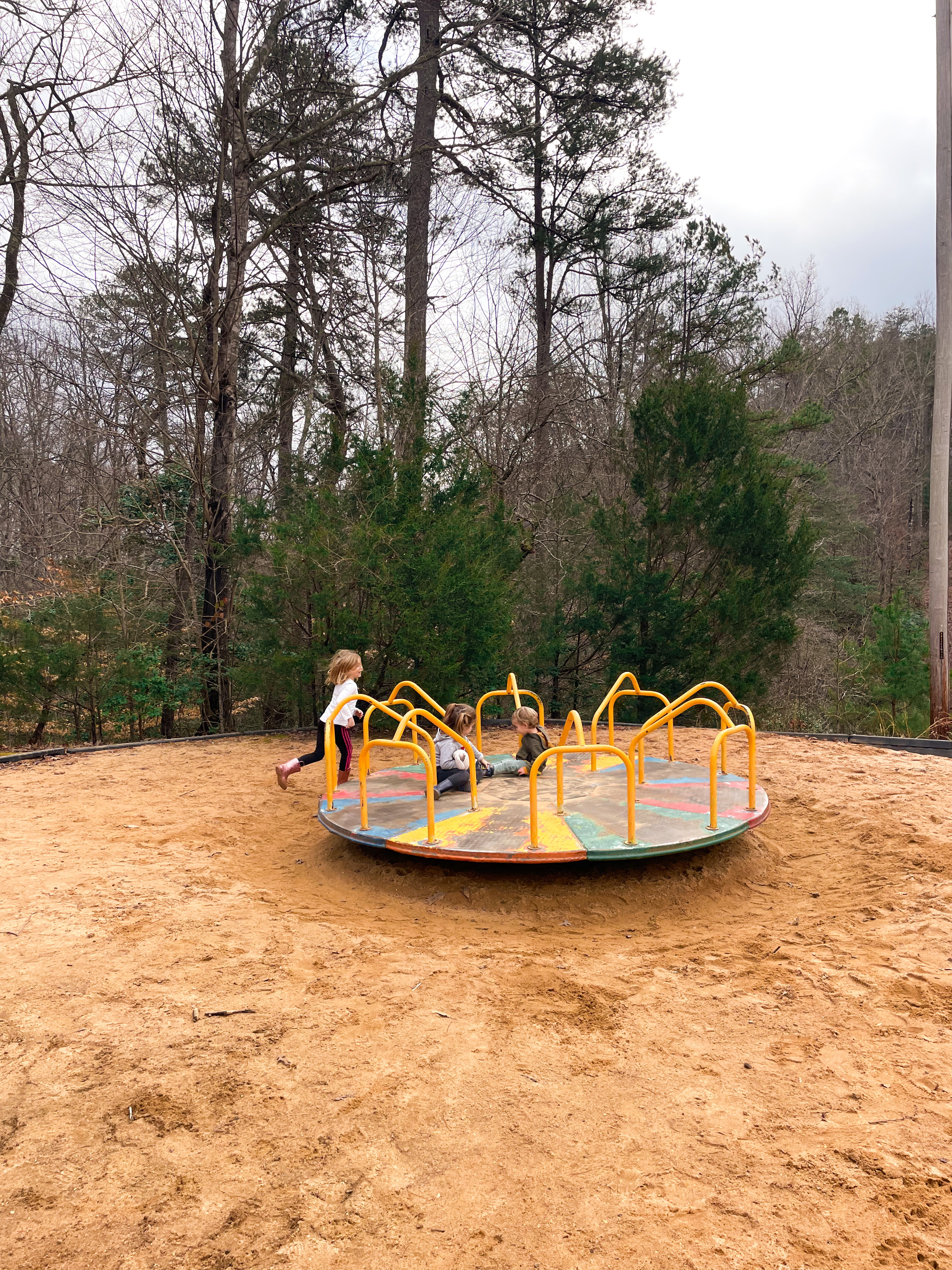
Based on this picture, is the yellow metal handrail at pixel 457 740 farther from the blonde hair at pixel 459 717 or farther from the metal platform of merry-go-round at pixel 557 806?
the blonde hair at pixel 459 717

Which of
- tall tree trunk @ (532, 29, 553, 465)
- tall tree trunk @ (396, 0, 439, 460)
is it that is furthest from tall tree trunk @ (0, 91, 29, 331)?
tall tree trunk @ (532, 29, 553, 465)

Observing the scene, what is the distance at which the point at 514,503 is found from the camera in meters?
13.2

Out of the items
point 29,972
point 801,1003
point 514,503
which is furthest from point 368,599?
point 801,1003

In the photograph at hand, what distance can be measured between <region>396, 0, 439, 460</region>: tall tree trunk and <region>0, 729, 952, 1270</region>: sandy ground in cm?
830

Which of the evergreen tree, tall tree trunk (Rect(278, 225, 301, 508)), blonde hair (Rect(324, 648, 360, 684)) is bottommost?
blonde hair (Rect(324, 648, 360, 684))

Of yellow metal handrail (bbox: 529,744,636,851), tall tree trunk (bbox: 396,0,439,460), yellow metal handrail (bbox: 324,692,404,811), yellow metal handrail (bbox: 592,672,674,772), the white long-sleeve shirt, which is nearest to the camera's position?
yellow metal handrail (bbox: 529,744,636,851)

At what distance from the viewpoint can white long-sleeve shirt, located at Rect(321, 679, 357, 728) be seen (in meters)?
5.66

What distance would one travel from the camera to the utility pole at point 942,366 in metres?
10.4

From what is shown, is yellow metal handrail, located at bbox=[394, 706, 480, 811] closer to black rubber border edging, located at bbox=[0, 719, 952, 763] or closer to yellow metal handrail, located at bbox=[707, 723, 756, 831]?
yellow metal handrail, located at bbox=[707, 723, 756, 831]

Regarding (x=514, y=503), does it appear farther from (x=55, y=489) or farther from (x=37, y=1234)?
(x=37, y=1234)

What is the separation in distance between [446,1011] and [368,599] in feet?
20.5

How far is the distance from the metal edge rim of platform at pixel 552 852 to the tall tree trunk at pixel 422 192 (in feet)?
25.6

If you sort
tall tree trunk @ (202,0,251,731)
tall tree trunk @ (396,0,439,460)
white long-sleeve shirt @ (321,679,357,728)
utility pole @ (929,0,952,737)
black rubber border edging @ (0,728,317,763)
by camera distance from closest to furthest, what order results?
1. white long-sleeve shirt @ (321,679,357,728)
2. black rubber border edging @ (0,728,317,763)
3. tall tree trunk @ (202,0,251,731)
4. utility pole @ (929,0,952,737)
5. tall tree trunk @ (396,0,439,460)

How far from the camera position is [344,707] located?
5688mm
